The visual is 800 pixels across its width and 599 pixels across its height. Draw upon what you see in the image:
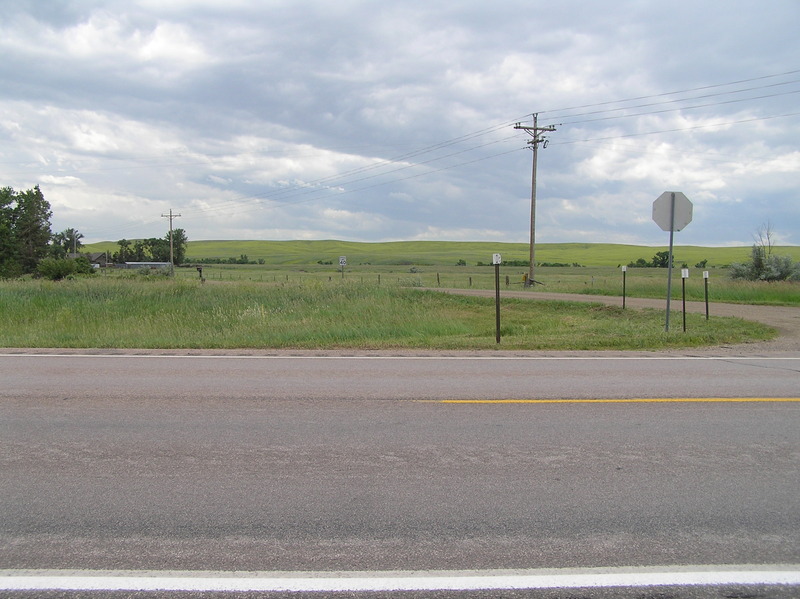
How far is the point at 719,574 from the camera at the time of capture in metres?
3.73

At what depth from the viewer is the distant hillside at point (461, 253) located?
122m

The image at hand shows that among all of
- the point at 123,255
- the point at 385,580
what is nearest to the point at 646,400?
the point at 385,580

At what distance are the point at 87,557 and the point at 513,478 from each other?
10.4 feet

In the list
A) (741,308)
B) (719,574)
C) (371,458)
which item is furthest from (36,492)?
(741,308)

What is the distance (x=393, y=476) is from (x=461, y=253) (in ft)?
483

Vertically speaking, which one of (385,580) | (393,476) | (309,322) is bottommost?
(385,580)

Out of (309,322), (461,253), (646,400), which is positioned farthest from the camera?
(461,253)

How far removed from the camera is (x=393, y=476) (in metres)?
5.20

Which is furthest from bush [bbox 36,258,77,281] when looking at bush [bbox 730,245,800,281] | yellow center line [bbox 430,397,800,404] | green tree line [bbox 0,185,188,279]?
yellow center line [bbox 430,397,800,404]

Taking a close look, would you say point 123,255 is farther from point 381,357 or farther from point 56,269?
point 381,357

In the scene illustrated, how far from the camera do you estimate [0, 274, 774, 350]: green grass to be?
14594 millimetres

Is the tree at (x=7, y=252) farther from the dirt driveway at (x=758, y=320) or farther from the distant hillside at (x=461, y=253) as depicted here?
the dirt driveway at (x=758, y=320)

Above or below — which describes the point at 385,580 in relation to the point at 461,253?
below

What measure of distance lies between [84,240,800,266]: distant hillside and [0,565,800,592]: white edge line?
345ft
